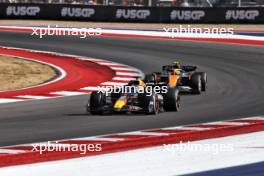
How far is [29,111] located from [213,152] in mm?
5312

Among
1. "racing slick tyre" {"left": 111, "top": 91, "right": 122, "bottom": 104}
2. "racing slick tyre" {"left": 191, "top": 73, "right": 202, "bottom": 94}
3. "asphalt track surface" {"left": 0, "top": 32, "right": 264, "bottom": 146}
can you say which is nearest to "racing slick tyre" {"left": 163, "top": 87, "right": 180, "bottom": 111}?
"asphalt track surface" {"left": 0, "top": 32, "right": 264, "bottom": 146}

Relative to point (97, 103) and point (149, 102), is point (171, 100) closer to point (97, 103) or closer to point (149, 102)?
point (149, 102)

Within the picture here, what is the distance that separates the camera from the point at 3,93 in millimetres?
17828

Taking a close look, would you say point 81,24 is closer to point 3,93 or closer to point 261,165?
point 3,93

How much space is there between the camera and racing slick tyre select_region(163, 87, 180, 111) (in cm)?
1491

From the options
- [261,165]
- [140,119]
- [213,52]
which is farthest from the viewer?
[213,52]

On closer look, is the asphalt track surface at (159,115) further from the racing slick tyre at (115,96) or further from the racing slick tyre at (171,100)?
the racing slick tyre at (115,96)

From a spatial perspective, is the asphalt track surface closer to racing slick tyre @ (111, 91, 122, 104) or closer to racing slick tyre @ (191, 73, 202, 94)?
racing slick tyre @ (191, 73, 202, 94)

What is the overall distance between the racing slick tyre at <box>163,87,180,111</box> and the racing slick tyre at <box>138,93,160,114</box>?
1.04 ft

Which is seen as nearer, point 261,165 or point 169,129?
point 261,165

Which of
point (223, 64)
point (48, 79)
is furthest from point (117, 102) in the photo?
point (223, 64)

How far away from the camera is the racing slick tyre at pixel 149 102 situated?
1441cm

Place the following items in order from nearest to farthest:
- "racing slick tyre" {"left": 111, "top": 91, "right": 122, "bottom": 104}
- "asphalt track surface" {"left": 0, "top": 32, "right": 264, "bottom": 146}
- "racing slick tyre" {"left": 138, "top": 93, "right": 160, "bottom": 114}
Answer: "asphalt track surface" {"left": 0, "top": 32, "right": 264, "bottom": 146} < "racing slick tyre" {"left": 138, "top": 93, "right": 160, "bottom": 114} < "racing slick tyre" {"left": 111, "top": 91, "right": 122, "bottom": 104}

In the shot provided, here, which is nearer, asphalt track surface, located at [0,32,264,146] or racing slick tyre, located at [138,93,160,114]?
asphalt track surface, located at [0,32,264,146]
